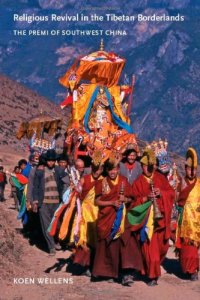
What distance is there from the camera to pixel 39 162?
A: 13.0m

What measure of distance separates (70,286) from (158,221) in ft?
4.58

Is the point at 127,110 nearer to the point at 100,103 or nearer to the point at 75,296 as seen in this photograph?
the point at 100,103

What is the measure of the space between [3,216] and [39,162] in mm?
2843

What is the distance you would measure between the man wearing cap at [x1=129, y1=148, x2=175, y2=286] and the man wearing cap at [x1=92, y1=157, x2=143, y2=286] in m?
0.13

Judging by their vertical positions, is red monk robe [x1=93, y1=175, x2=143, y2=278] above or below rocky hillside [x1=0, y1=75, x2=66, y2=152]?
below

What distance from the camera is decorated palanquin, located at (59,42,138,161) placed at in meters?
14.7

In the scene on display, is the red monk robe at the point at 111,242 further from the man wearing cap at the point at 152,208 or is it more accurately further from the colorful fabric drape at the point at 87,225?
the colorful fabric drape at the point at 87,225

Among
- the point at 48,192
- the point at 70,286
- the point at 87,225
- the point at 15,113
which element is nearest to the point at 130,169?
the point at 87,225

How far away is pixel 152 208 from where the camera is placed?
34.2 ft

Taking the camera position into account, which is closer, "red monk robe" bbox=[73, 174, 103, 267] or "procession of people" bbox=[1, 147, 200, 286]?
"procession of people" bbox=[1, 147, 200, 286]

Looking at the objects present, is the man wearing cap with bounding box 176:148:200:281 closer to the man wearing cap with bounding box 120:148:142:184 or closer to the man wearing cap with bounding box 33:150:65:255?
the man wearing cap with bounding box 120:148:142:184

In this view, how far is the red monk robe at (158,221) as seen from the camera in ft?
34.1

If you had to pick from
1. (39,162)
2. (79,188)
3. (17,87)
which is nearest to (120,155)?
(39,162)

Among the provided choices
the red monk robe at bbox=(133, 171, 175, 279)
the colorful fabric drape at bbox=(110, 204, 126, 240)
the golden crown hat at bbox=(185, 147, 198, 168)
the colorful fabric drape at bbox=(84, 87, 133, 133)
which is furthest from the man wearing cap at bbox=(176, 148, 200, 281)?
the colorful fabric drape at bbox=(84, 87, 133, 133)
